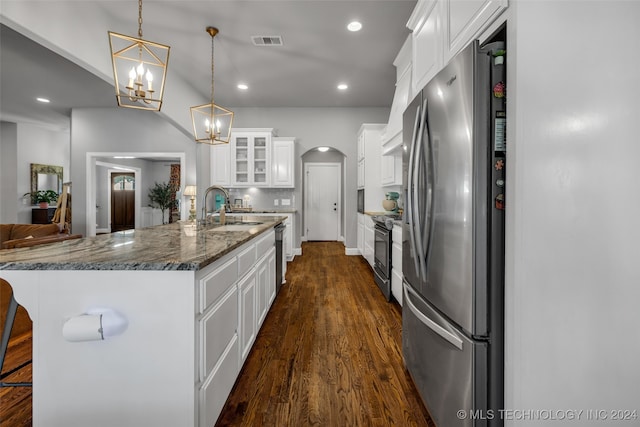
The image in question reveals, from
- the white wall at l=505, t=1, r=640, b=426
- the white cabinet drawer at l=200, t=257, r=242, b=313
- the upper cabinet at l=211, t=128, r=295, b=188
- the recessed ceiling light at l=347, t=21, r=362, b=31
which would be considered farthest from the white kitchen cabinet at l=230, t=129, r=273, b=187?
the white wall at l=505, t=1, r=640, b=426

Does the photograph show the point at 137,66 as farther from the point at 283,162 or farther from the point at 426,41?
the point at 283,162

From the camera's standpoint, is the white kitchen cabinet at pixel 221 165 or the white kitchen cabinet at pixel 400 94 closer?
the white kitchen cabinet at pixel 400 94

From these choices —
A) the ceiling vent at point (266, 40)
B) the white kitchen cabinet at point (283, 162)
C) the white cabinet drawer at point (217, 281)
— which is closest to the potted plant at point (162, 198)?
the white kitchen cabinet at point (283, 162)

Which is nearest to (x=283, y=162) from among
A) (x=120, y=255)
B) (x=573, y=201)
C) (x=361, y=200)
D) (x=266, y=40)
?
(x=361, y=200)

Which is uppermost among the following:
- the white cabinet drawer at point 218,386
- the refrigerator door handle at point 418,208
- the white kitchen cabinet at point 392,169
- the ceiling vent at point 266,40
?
the ceiling vent at point 266,40

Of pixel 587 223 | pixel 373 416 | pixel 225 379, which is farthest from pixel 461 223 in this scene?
pixel 225 379

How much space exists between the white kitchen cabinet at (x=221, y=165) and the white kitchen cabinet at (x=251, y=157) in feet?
0.27

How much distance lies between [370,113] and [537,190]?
17.8 ft

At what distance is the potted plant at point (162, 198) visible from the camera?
28.6 feet

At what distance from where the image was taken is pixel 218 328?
1392 millimetres

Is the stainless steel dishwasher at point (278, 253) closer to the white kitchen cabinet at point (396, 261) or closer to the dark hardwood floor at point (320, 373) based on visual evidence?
the dark hardwood floor at point (320, 373)

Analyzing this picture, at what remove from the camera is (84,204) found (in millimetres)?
5887

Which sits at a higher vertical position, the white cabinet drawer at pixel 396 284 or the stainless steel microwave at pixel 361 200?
the stainless steel microwave at pixel 361 200

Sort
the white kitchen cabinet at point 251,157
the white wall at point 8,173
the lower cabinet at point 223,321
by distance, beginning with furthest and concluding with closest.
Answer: the white wall at point 8,173, the white kitchen cabinet at point 251,157, the lower cabinet at point 223,321
